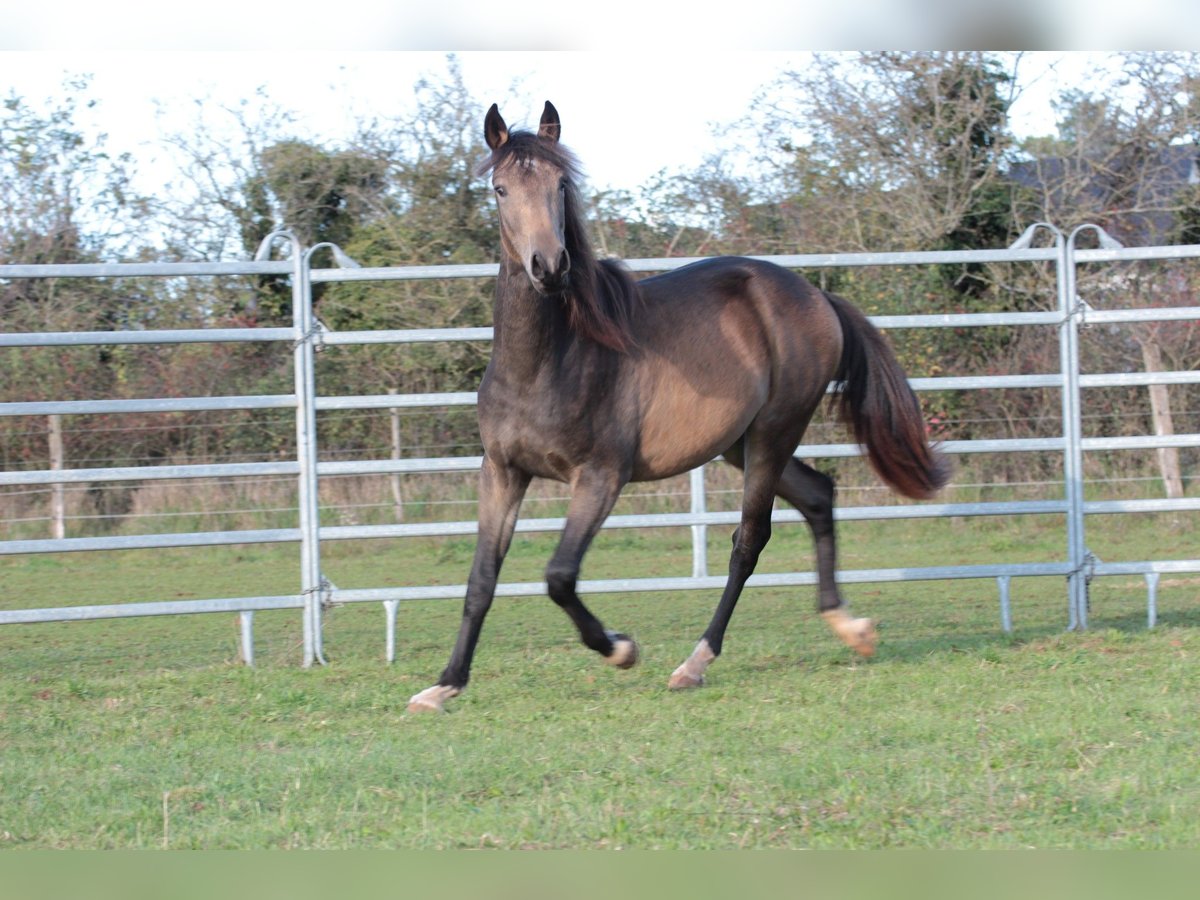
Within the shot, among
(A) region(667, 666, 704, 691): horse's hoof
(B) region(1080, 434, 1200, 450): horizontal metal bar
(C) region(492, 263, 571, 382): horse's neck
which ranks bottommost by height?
(A) region(667, 666, 704, 691): horse's hoof

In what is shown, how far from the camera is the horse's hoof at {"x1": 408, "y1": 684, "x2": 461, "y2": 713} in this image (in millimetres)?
4555

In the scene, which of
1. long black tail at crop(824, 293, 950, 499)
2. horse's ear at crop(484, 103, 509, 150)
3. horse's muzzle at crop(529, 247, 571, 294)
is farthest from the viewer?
long black tail at crop(824, 293, 950, 499)

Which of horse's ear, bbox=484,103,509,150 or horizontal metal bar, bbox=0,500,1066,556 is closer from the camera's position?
horse's ear, bbox=484,103,509,150

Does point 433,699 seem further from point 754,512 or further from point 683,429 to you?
point 754,512

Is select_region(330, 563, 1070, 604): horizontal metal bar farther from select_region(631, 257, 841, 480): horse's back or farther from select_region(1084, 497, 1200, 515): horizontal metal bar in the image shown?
select_region(631, 257, 841, 480): horse's back

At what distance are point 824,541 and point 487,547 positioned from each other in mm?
1709

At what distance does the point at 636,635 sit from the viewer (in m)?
6.65

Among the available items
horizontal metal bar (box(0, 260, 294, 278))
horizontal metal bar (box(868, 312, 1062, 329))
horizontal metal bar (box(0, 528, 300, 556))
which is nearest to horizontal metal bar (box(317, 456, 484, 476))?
horizontal metal bar (box(0, 528, 300, 556))

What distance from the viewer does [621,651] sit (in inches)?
186

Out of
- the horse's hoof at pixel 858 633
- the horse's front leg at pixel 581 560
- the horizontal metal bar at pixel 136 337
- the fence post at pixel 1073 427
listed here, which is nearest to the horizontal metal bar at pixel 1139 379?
the fence post at pixel 1073 427

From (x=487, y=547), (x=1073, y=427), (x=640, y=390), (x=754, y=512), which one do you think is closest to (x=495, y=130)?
(x=640, y=390)

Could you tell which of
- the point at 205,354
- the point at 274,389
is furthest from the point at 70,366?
the point at 274,389

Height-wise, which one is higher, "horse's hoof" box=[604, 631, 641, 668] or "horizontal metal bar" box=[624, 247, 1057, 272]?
"horizontal metal bar" box=[624, 247, 1057, 272]

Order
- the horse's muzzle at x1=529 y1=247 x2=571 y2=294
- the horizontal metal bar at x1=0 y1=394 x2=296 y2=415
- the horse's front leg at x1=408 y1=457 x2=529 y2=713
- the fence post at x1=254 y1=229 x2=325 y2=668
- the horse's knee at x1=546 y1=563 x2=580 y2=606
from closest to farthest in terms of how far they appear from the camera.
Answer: the horse's muzzle at x1=529 y1=247 x2=571 y2=294 → the horse's knee at x1=546 y1=563 x2=580 y2=606 → the horse's front leg at x1=408 y1=457 x2=529 y2=713 → the horizontal metal bar at x1=0 y1=394 x2=296 y2=415 → the fence post at x1=254 y1=229 x2=325 y2=668
